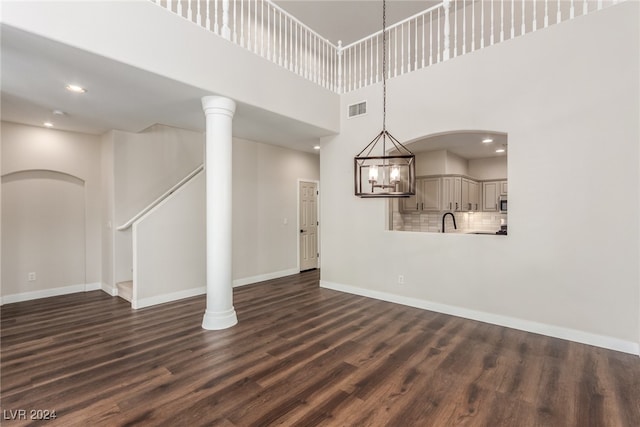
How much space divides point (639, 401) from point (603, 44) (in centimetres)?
339

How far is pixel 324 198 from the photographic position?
5691mm

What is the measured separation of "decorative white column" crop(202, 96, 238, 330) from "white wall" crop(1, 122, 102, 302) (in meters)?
3.15

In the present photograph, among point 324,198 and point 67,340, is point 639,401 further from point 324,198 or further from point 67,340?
point 67,340

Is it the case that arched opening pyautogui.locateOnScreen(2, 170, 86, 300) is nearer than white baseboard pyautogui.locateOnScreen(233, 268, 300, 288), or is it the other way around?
arched opening pyautogui.locateOnScreen(2, 170, 86, 300)

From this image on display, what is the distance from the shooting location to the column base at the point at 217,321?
12.3 ft

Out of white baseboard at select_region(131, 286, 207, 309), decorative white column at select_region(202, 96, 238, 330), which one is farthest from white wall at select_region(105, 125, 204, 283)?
decorative white column at select_region(202, 96, 238, 330)

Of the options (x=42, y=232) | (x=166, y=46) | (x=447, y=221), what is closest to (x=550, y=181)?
(x=447, y=221)

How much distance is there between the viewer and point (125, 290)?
15.9 feet

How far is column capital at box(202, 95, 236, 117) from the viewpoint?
371cm

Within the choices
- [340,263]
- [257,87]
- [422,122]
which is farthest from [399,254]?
[257,87]

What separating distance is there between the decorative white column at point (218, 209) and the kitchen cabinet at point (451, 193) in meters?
4.59

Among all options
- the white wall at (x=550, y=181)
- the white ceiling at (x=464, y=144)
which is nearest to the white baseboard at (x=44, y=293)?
the white wall at (x=550, y=181)

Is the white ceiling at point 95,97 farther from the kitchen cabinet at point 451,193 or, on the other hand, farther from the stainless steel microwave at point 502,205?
the stainless steel microwave at point 502,205

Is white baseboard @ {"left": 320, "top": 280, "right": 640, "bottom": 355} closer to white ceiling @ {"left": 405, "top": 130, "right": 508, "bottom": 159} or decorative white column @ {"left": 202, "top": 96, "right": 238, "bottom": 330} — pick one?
decorative white column @ {"left": 202, "top": 96, "right": 238, "bottom": 330}
